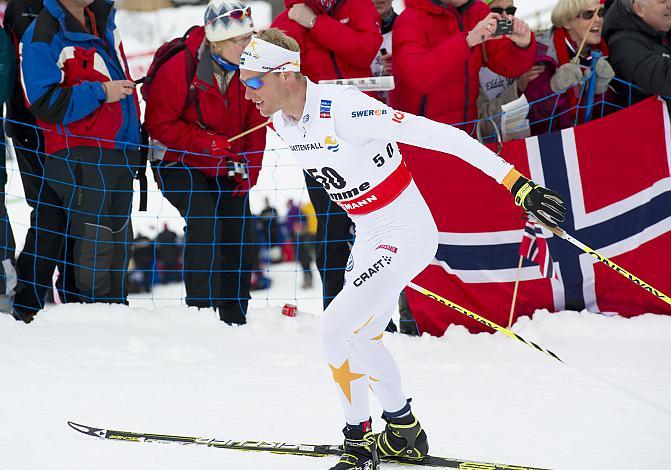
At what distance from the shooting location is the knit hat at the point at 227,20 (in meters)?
4.91

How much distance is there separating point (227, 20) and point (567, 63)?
7.15ft

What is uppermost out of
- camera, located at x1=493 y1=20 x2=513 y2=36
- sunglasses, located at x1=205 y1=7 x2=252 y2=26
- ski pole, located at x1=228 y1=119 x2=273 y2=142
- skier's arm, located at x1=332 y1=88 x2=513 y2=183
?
camera, located at x1=493 y1=20 x2=513 y2=36

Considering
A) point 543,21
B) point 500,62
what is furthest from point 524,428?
point 543,21

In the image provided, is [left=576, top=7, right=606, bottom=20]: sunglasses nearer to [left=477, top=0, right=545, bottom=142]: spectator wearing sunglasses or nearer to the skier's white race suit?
[left=477, top=0, right=545, bottom=142]: spectator wearing sunglasses

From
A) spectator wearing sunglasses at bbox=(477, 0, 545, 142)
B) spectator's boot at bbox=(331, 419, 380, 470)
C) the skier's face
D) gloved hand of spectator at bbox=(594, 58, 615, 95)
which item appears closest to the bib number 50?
the skier's face

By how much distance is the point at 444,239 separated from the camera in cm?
520

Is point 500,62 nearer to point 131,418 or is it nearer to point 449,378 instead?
point 449,378

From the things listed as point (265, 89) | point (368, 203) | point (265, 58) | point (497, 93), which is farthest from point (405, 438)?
point (497, 93)

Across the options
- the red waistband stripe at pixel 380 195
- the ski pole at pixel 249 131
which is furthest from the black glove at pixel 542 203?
the ski pole at pixel 249 131

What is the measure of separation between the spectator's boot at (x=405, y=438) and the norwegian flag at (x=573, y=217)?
5.97 ft

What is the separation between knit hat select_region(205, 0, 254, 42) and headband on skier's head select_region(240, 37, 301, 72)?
5.48ft

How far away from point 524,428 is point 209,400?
1.65m

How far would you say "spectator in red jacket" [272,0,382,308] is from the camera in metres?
4.93

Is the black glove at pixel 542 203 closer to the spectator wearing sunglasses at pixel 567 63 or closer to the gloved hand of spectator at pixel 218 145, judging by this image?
the spectator wearing sunglasses at pixel 567 63
